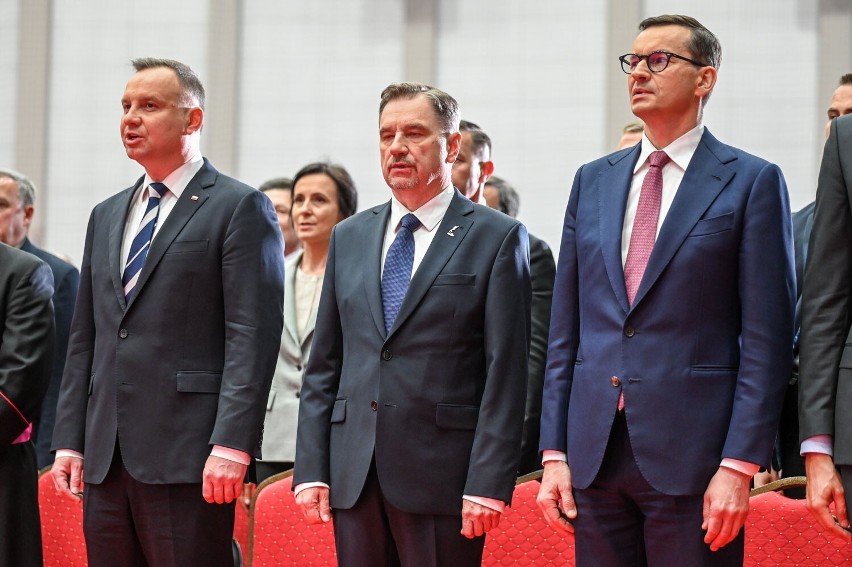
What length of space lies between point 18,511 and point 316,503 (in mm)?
1324

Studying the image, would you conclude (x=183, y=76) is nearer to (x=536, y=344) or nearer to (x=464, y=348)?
(x=464, y=348)

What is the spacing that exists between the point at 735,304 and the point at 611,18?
3.89 meters

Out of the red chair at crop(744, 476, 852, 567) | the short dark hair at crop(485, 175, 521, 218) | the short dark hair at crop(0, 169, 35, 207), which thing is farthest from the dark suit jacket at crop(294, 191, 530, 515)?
the short dark hair at crop(0, 169, 35, 207)

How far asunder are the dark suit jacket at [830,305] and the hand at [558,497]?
50 centimetres

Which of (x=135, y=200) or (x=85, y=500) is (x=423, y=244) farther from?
(x=85, y=500)

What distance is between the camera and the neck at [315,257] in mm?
4172

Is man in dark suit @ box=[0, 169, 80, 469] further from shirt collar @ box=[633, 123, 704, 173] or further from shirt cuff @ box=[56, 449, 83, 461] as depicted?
shirt collar @ box=[633, 123, 704, 173]

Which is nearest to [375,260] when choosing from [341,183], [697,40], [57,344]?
[697,40]

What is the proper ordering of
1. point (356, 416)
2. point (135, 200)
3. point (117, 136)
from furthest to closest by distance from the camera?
point (117, 136), point (135, 200), point (356, 416)

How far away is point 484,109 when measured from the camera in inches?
241

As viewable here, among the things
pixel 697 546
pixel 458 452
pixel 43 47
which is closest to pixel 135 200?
pixel 458 452

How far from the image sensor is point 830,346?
2086 millimetres

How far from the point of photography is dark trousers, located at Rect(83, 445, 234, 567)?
271 centimetres

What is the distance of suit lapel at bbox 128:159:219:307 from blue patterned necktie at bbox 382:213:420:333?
1.75 feet
